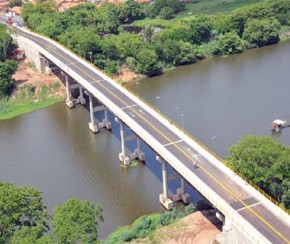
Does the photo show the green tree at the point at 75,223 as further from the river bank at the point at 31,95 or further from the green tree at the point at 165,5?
the green tree at the point at 165,5

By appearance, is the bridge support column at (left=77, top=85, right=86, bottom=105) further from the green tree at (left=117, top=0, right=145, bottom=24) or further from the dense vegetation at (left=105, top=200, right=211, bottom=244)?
the green tree at (left=117, top=0, right=145, bottom=24)

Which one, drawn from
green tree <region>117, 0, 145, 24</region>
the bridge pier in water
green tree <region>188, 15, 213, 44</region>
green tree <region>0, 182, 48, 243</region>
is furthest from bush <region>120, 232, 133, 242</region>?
green tree <region>117, 0, 145, 24</region>

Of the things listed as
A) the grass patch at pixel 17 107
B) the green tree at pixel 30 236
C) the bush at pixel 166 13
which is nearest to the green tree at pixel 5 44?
the grass patch at pixel 17 107

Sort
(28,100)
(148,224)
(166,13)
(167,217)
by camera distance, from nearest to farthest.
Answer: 1. (148,224)
2. (167,217)
3. (28,100)
4. (166,13)

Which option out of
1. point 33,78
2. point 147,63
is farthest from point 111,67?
point 33,78

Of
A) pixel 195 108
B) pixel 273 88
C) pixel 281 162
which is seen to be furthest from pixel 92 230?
pixel 273 88

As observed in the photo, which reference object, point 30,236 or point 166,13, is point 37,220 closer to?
point 30,236

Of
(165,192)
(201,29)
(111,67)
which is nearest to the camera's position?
(165,192)
